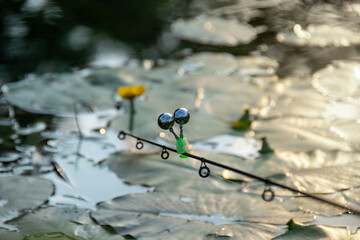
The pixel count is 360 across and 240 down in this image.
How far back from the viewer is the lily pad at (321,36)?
10.7 feet

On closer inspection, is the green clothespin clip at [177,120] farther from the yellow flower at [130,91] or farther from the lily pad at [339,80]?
the lily pad at [339,80]

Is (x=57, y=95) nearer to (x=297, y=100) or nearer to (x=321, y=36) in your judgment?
(x=297, y=100)

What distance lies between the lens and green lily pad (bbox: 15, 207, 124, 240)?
5.17 feet

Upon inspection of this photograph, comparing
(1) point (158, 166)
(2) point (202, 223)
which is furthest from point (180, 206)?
(1) point (158, 166)

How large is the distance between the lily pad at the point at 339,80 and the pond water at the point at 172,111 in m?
0.01

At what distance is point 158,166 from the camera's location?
199 centimetres

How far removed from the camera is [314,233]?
143 centimetres

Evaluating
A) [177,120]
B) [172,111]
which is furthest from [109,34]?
[177,120]

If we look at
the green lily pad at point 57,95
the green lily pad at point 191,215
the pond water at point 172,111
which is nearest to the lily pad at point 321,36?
the pond water at point 172,111

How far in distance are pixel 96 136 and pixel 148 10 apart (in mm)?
1985

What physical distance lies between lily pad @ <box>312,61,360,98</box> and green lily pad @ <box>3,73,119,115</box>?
1.16 m

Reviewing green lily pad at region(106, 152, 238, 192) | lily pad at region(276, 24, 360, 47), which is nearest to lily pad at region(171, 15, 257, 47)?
lily pad at region(276, 24, 360, 47)

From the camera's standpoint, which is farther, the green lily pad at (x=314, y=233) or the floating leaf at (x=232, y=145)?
the floating leaf at (x=232, y=145)

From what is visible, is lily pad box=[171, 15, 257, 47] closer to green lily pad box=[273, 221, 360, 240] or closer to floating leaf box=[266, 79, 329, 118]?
floating leaf box=[266, 79, 329, 118]
